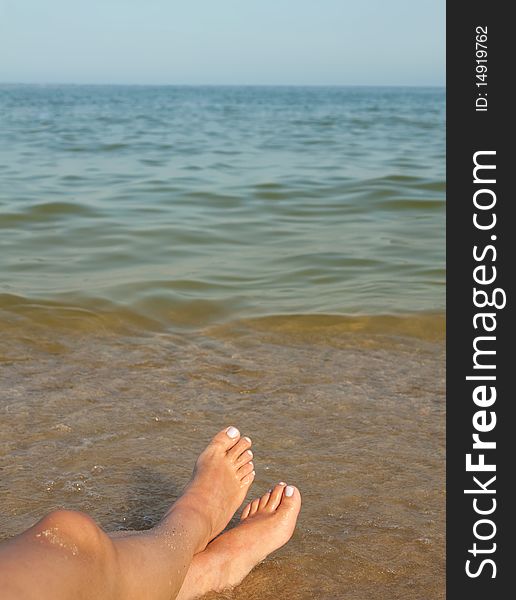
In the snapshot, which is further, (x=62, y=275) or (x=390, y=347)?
(x=62, y=275)

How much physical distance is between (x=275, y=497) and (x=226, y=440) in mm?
291

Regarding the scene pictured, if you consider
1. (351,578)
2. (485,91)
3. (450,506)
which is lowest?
(351,578)

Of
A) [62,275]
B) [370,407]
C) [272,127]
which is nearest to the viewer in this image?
[370,407]

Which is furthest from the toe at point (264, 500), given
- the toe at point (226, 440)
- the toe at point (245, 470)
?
the toe at point (226, 440)

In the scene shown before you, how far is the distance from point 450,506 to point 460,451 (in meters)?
0.17

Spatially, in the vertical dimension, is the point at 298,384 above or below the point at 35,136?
below

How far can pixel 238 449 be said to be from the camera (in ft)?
8.84

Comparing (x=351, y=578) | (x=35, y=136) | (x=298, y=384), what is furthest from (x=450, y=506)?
(x=35, y=136)

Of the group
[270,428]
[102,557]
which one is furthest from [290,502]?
[102,557]

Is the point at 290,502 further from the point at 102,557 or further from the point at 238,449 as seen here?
the point at 102,557

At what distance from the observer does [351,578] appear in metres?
2.24

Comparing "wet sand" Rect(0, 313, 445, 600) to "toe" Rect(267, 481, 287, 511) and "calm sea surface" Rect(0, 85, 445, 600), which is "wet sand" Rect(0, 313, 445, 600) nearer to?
"calm sea surface" Rect(0, 85, 445, 600)

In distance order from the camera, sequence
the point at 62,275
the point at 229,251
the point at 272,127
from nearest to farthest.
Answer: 1. the point at 62,275
2. the point at 229,251
3. the point at 272,127

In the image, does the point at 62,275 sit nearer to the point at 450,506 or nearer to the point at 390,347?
the point at 390,347
